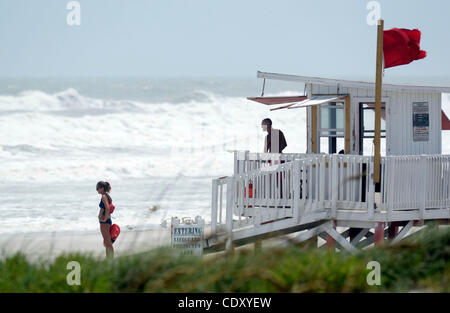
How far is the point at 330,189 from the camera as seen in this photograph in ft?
40.5

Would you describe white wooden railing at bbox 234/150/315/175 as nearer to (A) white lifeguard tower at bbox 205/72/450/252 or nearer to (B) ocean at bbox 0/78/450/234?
(A) white lifeguard tower at bbox 205/72/450/252

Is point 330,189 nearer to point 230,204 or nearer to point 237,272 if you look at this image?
point 230,204

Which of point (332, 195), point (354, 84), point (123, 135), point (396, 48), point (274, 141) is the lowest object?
point (332, 195)

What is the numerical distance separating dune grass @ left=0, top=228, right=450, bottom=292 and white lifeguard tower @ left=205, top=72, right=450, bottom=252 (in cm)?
282

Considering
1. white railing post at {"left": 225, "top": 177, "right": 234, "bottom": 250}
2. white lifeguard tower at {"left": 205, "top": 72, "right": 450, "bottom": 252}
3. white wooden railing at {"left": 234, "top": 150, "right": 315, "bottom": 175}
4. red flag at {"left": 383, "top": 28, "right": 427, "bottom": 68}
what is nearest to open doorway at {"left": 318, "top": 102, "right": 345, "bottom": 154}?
white lifeguard tower at {"left": 205, "top": 72, "right": 450, "bottom": 252}

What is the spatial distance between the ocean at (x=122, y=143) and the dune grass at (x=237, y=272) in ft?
34.0

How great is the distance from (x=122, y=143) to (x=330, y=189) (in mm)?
38335

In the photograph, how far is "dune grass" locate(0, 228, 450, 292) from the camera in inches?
290

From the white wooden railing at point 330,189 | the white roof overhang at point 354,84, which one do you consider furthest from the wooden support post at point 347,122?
the white wooden railing at point 330,189

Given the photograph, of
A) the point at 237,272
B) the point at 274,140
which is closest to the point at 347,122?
the point at 274,140

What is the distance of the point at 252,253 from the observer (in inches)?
319
